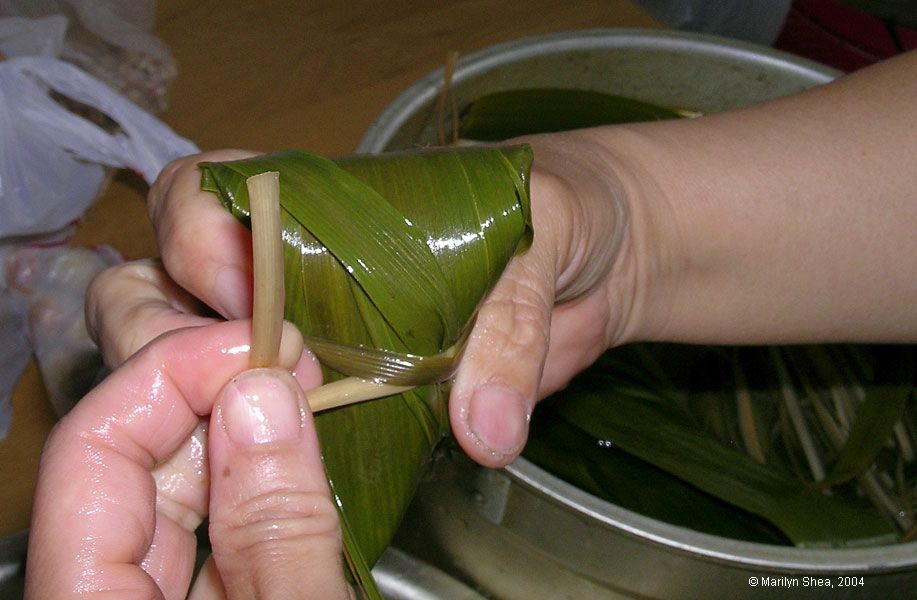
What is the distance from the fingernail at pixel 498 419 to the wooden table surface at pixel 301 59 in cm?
59

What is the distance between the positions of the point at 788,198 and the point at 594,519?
1.08ft

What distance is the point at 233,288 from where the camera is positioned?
53 cm

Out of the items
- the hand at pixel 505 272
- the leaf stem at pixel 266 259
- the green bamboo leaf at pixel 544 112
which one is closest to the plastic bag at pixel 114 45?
the green bamboo leaf at pixel 544 112

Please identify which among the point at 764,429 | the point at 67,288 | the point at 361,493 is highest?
the point at 361,493

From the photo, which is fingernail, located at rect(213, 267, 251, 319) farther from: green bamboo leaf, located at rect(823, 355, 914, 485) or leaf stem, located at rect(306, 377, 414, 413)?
green bamboo leaf, located at rect(823, 355, 914, 485)

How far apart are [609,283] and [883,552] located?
0.28 meters

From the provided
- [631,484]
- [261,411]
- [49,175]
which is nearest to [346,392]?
[261,411]

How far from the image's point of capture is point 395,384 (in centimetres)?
49

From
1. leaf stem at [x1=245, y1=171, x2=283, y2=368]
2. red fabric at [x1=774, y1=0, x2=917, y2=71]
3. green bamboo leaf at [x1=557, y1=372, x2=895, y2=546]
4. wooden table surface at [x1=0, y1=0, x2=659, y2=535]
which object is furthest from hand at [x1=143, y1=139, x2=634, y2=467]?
red fabric at [x1=774, y1=0, x2=917, y2=71]

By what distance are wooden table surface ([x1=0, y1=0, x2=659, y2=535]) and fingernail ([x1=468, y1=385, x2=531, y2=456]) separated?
23.4 inches

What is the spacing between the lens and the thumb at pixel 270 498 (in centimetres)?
40

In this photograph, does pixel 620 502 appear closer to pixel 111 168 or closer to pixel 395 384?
pixel 395 384

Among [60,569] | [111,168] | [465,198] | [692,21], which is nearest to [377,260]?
[465,198]

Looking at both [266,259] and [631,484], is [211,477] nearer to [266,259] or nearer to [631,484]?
[266,259]
